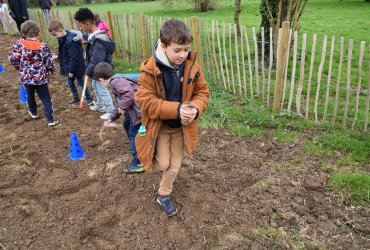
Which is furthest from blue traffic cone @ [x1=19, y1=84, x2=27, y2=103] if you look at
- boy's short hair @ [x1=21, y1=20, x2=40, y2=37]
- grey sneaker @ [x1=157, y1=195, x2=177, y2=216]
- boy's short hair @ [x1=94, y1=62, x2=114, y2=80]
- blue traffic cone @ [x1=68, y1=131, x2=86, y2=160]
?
grey sneaker @ [x1=157, y1=195, x2=177, y2=216]

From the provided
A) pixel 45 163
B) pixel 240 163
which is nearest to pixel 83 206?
pixel 45 163

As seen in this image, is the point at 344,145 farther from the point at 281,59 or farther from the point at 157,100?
the point at 157,100

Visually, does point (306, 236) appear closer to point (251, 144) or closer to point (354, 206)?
point (354, 206)

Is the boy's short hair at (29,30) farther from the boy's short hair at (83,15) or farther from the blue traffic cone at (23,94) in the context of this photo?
the blue traffic cone at (23,94)

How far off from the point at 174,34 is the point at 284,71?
10.3 feet

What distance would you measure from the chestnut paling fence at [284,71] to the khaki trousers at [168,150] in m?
2.65

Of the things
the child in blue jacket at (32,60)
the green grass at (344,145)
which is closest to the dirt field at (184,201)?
the green grass at (344,145)

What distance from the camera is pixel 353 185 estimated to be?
329 cm

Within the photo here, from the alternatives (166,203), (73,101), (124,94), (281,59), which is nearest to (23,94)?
(73,101)

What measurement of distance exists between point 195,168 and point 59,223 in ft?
5.20

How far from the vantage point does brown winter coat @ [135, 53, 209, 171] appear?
7.69 ft

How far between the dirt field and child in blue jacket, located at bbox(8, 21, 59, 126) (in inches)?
31.8

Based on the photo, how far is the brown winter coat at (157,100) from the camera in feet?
7.69

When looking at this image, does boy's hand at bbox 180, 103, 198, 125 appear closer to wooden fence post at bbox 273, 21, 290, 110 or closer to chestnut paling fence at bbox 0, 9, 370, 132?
chestnut paling fence at bbox 0, 9, 370, 132
